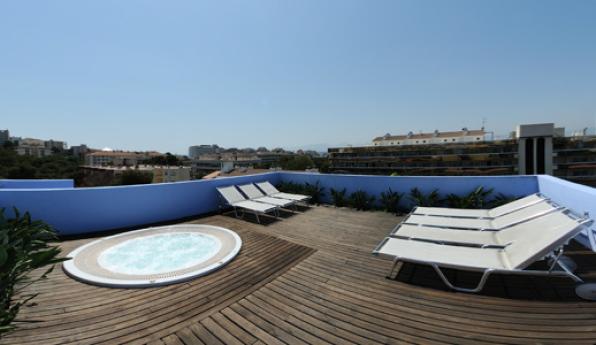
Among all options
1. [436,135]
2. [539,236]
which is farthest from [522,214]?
[436,135]

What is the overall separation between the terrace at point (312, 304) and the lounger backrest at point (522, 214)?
44cm

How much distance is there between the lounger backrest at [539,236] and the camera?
8.19 feet

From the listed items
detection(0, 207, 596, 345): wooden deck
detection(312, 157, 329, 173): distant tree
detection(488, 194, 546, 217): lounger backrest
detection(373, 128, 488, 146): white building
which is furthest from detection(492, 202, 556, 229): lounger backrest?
detection(312, 157, 329, 173): distant tree

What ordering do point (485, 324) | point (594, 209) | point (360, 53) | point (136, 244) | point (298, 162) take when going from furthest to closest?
point (298, 162) → point (360, 53) → point (136, 244) → point (594, 209) → point (485, 324)

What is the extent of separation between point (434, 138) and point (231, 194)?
71.4 m

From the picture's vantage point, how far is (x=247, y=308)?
2.53 meters

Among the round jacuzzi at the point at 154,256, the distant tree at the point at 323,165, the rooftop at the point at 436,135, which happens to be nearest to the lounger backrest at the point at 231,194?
the round jacuzzi at the point at 154,256

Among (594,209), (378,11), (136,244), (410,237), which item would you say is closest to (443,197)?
(594,209)

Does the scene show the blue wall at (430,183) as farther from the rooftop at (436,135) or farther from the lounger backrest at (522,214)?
the rooftop at (436,135)

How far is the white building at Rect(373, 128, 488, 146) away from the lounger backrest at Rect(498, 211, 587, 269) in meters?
65.5

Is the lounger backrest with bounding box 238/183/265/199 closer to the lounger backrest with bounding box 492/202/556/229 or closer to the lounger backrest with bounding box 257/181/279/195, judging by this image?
the lounger backrest with bounding box 257/181/279/195

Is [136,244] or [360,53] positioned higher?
[360,53]

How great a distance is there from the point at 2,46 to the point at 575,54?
2835cm

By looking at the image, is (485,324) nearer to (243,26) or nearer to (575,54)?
(243,26)
